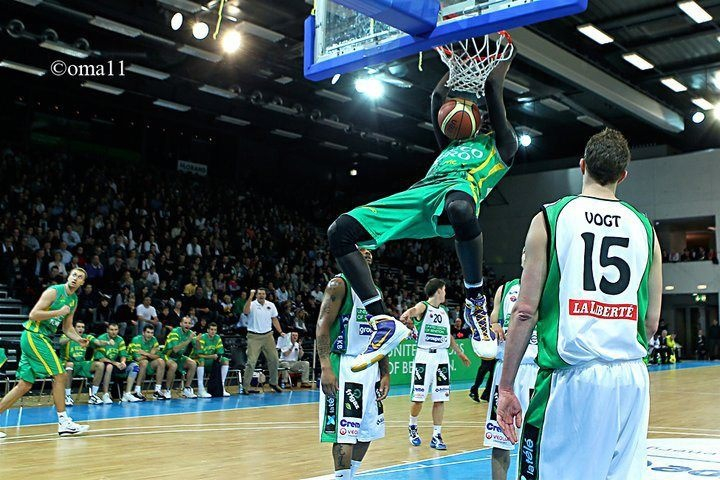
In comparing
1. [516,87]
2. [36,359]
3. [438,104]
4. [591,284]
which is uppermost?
[516,87]

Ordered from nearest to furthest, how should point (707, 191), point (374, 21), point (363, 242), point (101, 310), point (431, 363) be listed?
point (363, 242), point (374, 21), point (431, 363), point (101, 310), point (707, 191)

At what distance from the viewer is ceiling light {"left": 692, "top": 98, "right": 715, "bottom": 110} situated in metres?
23.6

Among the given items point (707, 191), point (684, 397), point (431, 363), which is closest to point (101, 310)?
point (431, 363)

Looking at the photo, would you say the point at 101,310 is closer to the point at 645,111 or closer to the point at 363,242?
the point at 363,242

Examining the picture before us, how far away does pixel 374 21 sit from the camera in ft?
17.2

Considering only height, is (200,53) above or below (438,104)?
above

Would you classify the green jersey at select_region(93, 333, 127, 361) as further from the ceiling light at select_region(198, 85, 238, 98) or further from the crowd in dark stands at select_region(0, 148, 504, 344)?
the ceiling light at select_region(198, 85, 238, 98)

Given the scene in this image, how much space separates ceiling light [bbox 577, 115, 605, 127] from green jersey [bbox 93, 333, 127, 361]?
17637mm

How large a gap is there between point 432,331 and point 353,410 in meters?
4.51

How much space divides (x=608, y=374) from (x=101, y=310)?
12982 mm

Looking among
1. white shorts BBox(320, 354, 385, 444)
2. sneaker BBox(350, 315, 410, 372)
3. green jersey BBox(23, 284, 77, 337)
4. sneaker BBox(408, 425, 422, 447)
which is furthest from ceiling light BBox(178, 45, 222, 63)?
sneaker BBox(350, 315, 410, 372)

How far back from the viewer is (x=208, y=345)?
48.7 feet

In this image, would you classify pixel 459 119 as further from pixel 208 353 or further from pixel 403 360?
pixel 403 360

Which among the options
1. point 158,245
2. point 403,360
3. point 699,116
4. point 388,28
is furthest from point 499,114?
point 699,116
